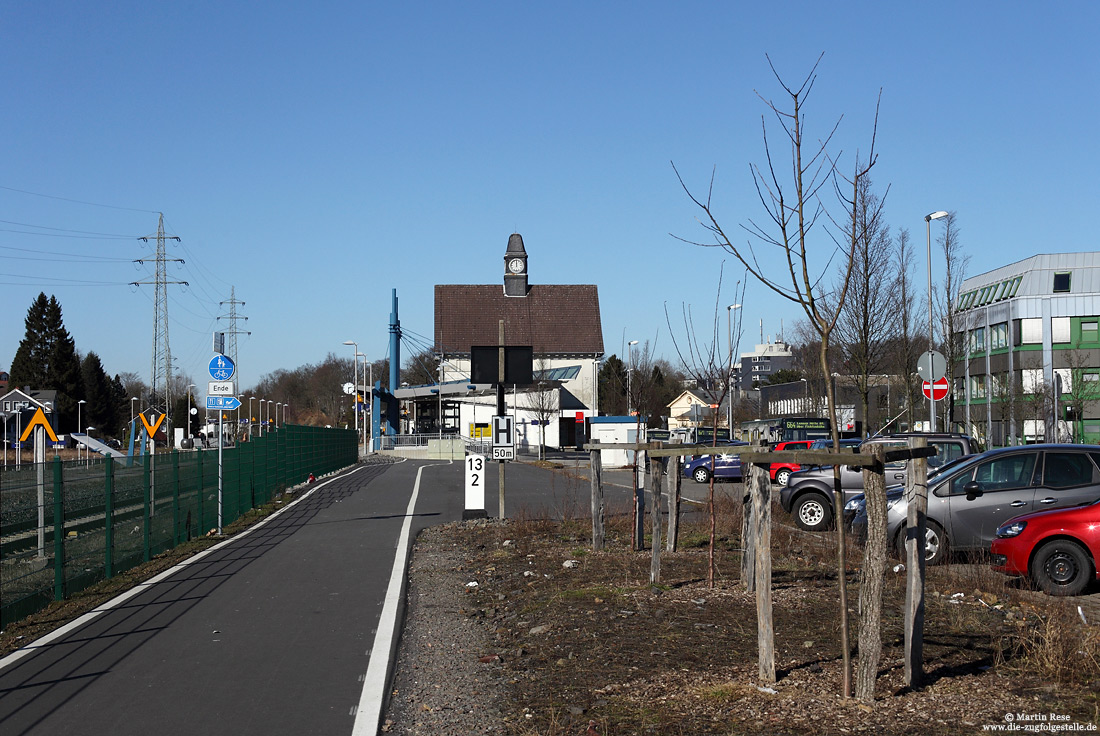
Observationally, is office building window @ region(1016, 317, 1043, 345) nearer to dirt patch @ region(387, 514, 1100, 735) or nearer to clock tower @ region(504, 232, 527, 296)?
clock tower @ region(504, 232, 527, 296)

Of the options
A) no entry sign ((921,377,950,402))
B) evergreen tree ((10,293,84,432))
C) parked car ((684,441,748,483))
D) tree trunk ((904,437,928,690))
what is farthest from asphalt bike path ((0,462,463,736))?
evergreen tree ((10,293,84,432))

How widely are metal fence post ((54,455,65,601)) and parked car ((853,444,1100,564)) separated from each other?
9.80 metres

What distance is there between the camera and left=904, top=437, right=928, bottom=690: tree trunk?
579 cm

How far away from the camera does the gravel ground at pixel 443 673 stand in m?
6.07

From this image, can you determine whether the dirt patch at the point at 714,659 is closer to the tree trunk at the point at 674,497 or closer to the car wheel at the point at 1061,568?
the car wheel at the point at 1061,568

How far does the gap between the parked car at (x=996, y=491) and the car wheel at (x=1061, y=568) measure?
5.07ft

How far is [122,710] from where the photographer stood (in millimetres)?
6328

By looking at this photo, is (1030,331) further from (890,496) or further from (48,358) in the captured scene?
(48,358)

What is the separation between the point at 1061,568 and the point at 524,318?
73.8 metres

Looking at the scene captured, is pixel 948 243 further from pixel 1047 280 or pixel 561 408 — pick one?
pixel 561 408

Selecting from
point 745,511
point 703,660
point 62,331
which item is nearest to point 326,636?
point 703,660

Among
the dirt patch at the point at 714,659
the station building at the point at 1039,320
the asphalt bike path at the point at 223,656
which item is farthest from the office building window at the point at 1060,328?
the asphalt bike path at the point at 223,656

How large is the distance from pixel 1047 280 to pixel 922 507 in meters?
61.3

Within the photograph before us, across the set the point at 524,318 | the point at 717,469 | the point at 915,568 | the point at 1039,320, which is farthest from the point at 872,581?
the point at 524,318
